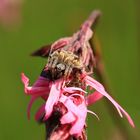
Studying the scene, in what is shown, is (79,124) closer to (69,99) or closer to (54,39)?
(69,99)

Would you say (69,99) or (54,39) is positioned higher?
Answer: (69,99)

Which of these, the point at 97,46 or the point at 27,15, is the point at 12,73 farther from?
the point at 97,46

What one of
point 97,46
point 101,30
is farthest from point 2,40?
point 97,46

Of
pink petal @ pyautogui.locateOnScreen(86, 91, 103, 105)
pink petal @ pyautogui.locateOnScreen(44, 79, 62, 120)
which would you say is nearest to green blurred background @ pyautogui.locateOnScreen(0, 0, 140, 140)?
pink petal @ pyautogui.locateOnScreen(86, 91, 103, 105)

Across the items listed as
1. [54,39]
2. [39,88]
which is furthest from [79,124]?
[54,39]

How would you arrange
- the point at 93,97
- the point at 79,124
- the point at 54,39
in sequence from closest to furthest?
the point at 79,124
the point at 93,97
the point at 54,39

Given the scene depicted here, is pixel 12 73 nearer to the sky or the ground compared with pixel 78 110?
nearer to the ground
